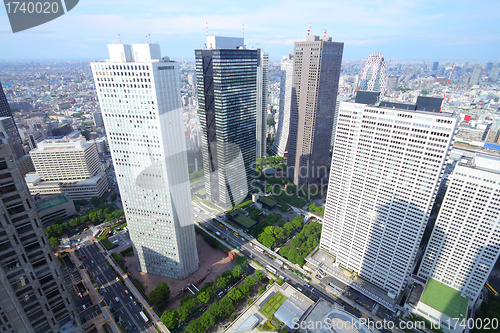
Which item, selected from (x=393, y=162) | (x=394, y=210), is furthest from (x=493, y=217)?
(x=393, y=162)

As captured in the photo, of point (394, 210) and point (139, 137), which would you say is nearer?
point (139, 137)

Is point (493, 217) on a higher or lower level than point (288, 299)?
higher

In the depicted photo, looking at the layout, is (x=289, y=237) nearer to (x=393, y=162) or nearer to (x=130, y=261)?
(x=393, y=162)

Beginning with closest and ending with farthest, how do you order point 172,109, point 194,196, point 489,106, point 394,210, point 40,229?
point 40,229 < point 172,109 < point 394,210 < point 194,196 < point 489,106

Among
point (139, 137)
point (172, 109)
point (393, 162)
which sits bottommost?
point (393, 162)

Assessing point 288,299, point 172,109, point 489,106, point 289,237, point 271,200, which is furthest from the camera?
point 489,106

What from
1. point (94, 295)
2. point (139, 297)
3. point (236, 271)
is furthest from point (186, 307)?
point (94, 295)
